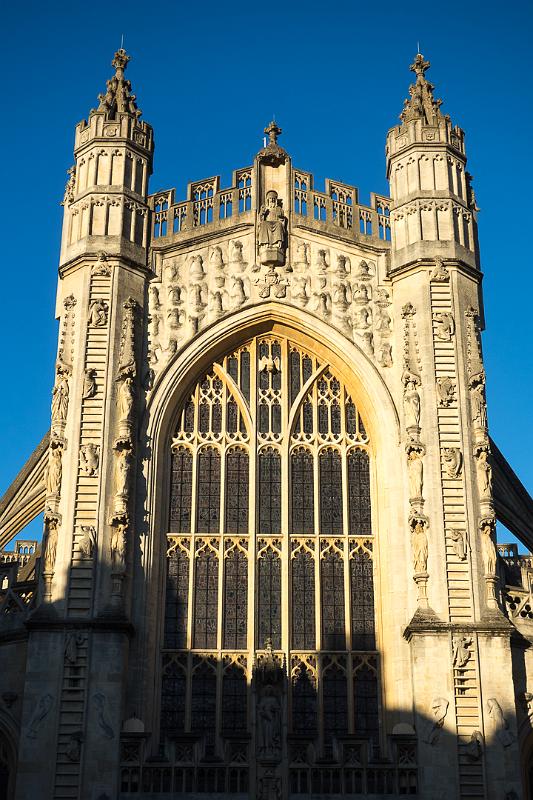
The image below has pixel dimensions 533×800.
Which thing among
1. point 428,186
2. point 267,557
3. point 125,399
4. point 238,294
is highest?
point 428,186

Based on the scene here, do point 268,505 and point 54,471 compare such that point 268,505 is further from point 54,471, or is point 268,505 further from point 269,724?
point 269,724

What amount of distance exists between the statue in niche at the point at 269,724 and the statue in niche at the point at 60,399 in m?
6.74

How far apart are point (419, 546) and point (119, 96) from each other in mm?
12218

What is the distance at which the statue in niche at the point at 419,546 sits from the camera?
79.4 ft

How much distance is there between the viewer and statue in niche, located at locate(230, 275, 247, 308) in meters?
27.2

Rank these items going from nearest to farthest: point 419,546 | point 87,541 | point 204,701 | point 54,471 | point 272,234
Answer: point 87,541, point 204,701, point 419,546, point 54,471, point 272,234

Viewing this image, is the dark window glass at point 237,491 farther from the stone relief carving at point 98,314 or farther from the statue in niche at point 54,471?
the stone relief carving at point 98,314

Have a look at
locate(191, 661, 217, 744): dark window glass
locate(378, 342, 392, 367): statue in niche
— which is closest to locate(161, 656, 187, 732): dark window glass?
locate(191, 661, 217, 744): dark window glass

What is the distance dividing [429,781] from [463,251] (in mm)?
11050

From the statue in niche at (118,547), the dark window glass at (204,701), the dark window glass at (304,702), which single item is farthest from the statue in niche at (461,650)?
the statue in niche at (118,547)

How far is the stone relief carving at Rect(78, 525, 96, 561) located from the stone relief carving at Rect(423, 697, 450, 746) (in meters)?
6.85

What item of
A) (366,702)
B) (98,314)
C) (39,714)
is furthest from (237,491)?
(39,714)

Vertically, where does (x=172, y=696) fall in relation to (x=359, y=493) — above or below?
below

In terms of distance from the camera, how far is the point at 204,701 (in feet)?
79.6
